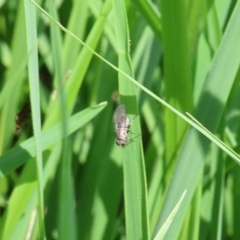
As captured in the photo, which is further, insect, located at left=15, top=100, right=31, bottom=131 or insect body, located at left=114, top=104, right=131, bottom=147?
insect, located at left=15, top=100, right=31, bottom=131

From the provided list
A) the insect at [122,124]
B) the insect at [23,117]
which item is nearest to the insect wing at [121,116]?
the insect at [122,124]

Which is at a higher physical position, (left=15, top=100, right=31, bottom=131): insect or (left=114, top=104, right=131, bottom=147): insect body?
(left=15, top=100, right=31, bottom=131): insect

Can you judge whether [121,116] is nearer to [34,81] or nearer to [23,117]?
[34,81]

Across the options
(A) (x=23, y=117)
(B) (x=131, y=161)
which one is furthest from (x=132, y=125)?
(A) (x=23, y=117)

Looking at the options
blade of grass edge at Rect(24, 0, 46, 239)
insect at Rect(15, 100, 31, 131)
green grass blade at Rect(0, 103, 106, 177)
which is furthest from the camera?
insect at Rect(15, 100, 31, 131)

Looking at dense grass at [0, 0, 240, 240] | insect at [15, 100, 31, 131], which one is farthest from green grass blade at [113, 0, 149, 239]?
insect at [15, 100, 31, 131]

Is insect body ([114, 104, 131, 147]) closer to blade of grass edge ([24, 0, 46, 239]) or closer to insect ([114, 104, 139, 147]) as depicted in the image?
insect ([114, 104, 139, 147])
